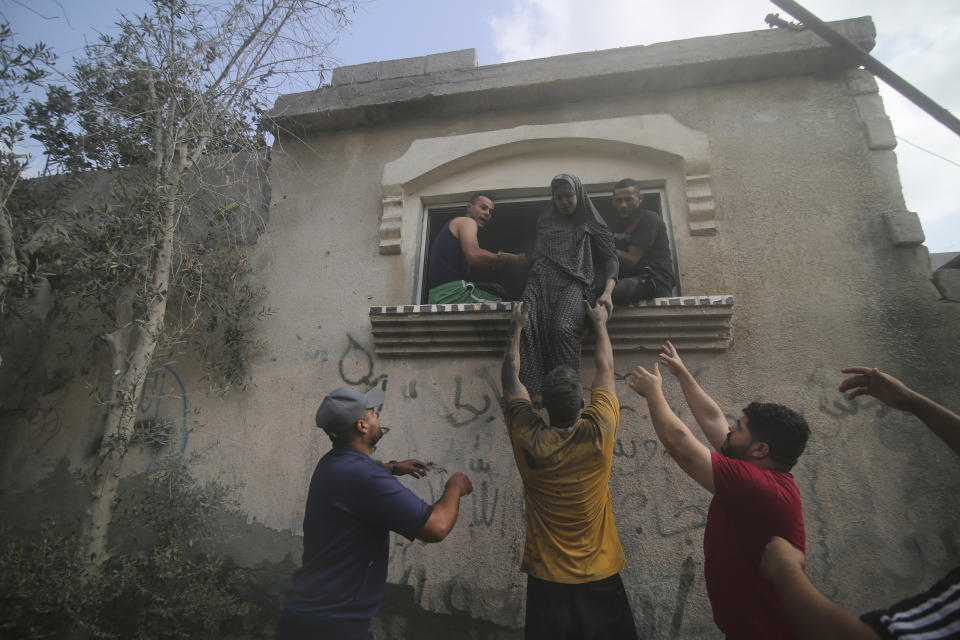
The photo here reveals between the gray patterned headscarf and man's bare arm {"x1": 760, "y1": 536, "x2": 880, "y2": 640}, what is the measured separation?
2098 millimetres

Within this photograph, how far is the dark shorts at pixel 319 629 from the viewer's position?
6.67ft

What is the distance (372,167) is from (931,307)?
4.28m

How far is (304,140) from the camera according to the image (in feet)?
16.1

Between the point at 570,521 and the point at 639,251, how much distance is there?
2.13 m

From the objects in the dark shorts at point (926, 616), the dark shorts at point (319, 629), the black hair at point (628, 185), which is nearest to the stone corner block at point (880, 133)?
the black hair at point (628, 185)

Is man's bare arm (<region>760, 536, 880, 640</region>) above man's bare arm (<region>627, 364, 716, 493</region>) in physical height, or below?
below

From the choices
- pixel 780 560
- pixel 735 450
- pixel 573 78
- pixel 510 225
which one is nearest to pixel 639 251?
pixel 510 225

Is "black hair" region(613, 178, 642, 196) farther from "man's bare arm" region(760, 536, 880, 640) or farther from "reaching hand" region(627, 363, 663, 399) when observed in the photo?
"man's bare arm" region(760, 536, 880, 640)

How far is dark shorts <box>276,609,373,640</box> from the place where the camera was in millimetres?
2033

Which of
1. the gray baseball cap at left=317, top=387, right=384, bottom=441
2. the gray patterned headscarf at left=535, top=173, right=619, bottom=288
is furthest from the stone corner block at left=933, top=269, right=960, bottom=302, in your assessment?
the gray baseball cap at left=317, top=387, right=384, bottom=441

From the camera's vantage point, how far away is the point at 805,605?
1.36m

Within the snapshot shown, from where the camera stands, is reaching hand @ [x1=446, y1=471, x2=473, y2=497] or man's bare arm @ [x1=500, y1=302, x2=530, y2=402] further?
man's bare arm @ [x1=500, y1=302, x2=530, y2=402]

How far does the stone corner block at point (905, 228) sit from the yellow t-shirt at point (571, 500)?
8.60 ft

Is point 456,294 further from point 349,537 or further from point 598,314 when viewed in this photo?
point 349,537
